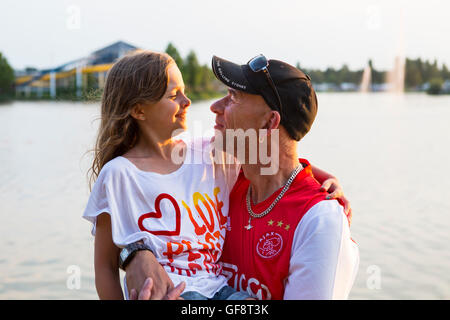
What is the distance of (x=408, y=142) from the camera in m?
22.6

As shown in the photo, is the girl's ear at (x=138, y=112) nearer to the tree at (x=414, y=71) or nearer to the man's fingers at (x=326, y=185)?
the man's fingers at (x=326, y=185)

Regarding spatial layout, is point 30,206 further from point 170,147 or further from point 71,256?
point 170,147

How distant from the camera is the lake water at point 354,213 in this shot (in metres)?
7.98

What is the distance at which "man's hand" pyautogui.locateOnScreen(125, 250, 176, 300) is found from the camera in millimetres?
1899

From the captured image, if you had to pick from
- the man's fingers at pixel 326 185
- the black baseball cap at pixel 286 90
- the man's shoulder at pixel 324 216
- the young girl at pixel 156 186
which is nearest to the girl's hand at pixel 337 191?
the man's fingers at pixel 326 185

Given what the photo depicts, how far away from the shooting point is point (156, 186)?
2203mm

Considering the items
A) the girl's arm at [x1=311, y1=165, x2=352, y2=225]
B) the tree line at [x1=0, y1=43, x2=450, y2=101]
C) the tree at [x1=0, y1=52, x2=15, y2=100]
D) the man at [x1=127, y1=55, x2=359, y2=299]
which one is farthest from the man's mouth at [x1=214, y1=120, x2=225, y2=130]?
the tree at [x1=0, y1=52, x2=15, y2=100]

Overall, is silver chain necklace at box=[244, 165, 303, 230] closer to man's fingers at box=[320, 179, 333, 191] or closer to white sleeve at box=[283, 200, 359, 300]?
man's fingers at box=[320, 179, 333, 191]

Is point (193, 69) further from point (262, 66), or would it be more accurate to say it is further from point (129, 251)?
point (129, 251)

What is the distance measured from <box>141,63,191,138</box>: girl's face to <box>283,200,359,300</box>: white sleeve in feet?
2.72

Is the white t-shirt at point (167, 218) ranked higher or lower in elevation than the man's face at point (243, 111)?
lower

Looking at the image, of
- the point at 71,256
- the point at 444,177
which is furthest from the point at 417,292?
the point at 444,177

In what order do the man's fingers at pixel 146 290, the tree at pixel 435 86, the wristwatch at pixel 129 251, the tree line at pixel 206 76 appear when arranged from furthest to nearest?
1. the tree at pixel 435 86
2. the tree line at pixel 206 76
3. the wristwatch at pixel 129 251
4. the man's fingers at pixel 146 290

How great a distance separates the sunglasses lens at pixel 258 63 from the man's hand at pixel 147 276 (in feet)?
2.96
